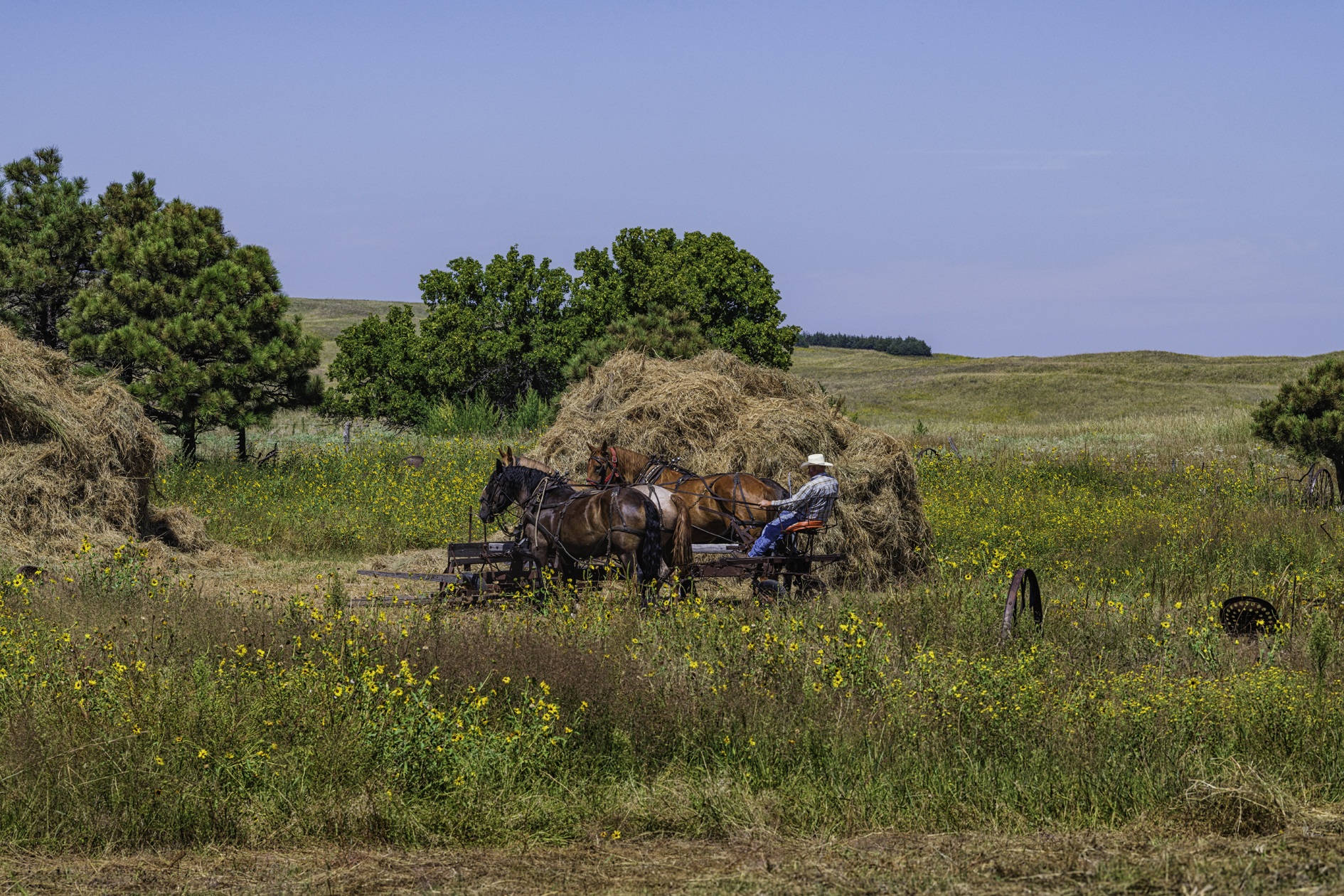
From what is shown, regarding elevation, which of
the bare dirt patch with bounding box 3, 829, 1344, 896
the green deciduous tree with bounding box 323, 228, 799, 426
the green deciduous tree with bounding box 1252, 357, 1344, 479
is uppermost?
the green deciduous tree with bounding box 323, 228, 799, 426

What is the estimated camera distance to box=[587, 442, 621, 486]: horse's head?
1370cm

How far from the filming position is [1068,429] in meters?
42.5

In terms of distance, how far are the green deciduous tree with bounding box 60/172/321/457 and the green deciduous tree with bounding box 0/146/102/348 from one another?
2850 mm

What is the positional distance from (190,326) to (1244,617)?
22423 mm

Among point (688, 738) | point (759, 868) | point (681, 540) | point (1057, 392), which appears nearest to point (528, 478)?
point (681, 540)

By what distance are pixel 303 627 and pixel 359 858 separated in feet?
9.75

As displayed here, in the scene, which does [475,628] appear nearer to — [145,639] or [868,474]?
[145,639]

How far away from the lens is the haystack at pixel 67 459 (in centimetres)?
1455

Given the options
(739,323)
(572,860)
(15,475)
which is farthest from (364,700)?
(739,323)

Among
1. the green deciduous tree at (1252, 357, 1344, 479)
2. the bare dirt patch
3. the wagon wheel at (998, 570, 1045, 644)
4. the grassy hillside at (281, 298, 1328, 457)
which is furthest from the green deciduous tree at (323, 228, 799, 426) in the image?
the bare dirt patch

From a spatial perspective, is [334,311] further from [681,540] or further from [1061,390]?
[681,540]

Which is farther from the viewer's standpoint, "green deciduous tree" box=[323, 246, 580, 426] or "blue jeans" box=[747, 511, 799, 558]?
"green deciduous tree" box=[323, 246, 580, 426]

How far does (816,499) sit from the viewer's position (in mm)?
11875

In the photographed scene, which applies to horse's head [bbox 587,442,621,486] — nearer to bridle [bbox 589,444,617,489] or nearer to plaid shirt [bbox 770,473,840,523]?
bridle [bbox 589,444,617,489]
